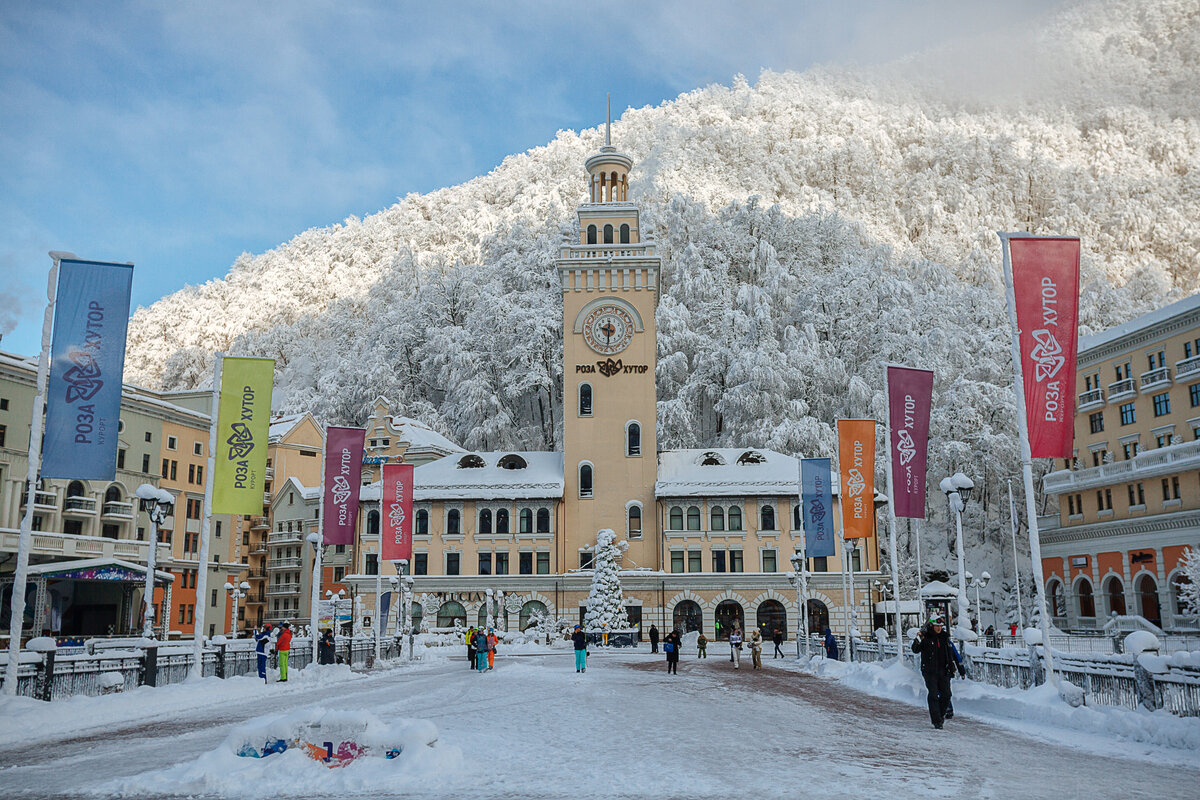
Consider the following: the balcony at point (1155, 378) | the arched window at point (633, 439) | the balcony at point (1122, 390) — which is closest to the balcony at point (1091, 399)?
the balcony at point (1122, 390)

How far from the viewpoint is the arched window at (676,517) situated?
61.2 meters

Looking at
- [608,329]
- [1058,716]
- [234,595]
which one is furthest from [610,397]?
[1058,716]

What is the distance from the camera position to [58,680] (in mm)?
19172

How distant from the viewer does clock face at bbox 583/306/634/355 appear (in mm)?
63156

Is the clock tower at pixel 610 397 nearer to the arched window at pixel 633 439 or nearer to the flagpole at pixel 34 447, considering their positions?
the arched window at pixel 633 439

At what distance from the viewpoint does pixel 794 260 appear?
89.4m

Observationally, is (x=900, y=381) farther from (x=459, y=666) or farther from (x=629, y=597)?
(x=629, y=597)

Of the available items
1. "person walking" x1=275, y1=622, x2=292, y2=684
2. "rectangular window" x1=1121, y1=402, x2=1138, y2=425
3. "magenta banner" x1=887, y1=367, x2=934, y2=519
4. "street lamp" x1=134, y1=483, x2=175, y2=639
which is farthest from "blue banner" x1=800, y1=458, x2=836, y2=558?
"rectangular window" x1=1121, y1=402, x2=1138, y2=425

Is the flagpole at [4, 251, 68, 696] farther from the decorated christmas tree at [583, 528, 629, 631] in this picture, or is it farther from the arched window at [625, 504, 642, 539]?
the arched window at [625, 504, 642, 539]

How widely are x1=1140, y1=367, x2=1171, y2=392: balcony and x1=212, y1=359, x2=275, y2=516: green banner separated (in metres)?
48.8

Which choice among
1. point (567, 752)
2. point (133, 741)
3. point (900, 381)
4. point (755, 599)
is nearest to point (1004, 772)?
point (567, 752)

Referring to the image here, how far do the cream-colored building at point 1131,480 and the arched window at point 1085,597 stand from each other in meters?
0.06

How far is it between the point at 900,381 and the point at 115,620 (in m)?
44.4

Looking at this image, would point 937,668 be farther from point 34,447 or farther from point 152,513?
point 152,513
